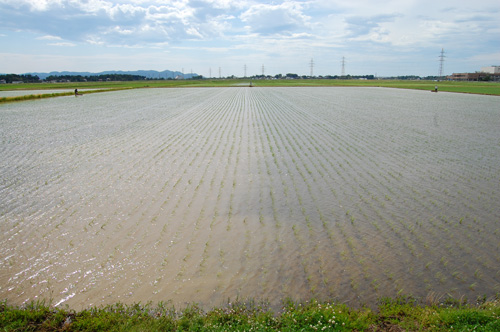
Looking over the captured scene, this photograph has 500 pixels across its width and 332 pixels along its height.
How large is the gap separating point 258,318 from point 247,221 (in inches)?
134

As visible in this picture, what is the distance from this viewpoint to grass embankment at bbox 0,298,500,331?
13.7 feet

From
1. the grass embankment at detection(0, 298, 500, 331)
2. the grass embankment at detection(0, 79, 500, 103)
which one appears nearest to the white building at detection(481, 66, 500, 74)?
the grass embankment at detection(0, 79, 500, 103)

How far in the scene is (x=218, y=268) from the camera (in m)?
5.83

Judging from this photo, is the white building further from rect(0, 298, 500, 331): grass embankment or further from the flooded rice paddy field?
rect(0, 298, 500, 331): grass embankment

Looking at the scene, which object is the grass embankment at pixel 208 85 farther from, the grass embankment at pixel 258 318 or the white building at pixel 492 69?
the white building at pixel 492 69

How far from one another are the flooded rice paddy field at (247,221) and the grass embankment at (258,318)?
317 millimetres

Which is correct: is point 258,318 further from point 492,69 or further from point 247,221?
point 492,69

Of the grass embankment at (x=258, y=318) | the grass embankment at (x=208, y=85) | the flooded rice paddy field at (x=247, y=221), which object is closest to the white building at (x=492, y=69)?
the grass embankment at (x=208, y=85)

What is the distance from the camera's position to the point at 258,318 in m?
4.41

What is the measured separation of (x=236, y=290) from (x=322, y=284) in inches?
53.1

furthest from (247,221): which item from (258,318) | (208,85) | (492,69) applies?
(492,69)

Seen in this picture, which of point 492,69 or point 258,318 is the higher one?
point 492,69

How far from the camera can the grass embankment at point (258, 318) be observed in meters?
4.18

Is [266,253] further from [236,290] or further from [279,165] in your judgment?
[279,165]
